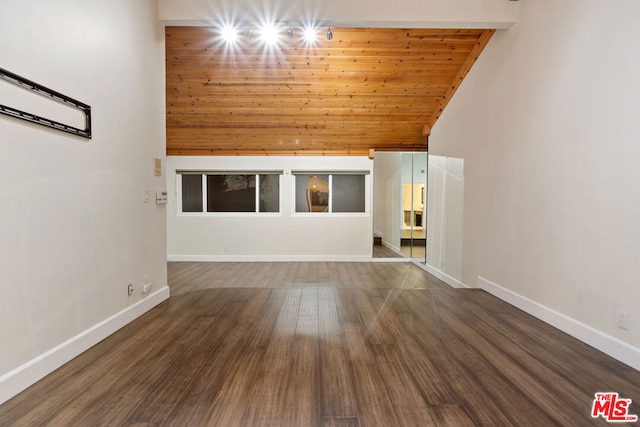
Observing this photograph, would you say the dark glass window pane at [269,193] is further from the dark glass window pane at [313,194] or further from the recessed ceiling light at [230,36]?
the recessed ceiling light at [230,36]

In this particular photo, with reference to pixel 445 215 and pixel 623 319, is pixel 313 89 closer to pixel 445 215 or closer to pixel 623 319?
pixel 445 215

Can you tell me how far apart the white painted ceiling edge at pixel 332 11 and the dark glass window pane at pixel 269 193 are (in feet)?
13.4

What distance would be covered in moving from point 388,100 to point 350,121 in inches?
31.5

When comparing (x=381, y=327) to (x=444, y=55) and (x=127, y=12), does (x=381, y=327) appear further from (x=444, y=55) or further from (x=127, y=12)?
(x=444, y=55)

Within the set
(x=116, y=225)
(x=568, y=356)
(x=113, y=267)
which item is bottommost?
(x=568, y=356)

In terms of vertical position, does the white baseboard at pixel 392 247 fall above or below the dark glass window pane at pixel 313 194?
below

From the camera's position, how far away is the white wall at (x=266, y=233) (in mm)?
7023

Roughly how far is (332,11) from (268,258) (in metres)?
4.91

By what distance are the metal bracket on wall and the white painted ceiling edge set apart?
159 cm

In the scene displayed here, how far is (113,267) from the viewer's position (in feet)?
8.52

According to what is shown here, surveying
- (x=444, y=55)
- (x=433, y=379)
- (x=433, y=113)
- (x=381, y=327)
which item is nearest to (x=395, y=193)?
(x=433, y=113)

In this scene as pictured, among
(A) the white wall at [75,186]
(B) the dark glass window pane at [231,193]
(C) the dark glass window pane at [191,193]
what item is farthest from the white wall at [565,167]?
(C) the dark glass window pane at [191,193]

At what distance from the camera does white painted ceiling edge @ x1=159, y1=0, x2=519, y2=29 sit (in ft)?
10.6

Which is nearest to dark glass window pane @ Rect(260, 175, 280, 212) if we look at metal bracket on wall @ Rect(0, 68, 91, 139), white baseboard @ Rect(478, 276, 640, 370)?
white baseboard @ Rect(478, 276, 640, 370)
